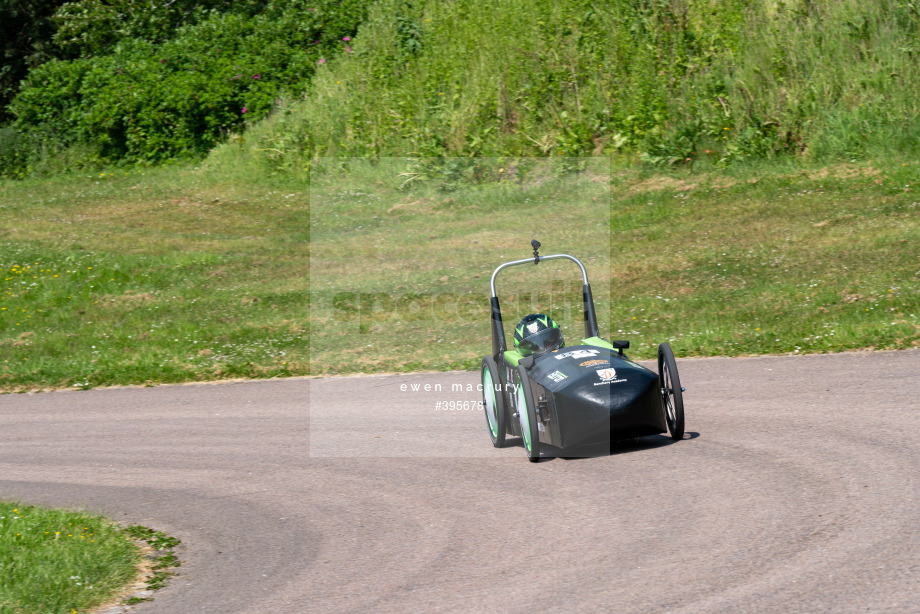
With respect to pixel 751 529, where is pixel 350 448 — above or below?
below

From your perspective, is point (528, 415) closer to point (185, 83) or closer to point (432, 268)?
point (432, 268)

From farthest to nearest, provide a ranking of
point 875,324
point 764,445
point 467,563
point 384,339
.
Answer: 1. point 384,339
2. point 875,324
3. point 764,445
4. point 467,563

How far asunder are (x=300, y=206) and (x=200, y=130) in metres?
7.40

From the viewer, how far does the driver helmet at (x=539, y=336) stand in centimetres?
906

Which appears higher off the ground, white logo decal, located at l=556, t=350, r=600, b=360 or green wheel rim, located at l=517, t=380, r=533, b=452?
white logo decal, located at l=556, t=350, r=600, b=360

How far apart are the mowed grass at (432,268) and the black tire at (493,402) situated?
3797 millimetres

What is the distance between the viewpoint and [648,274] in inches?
669

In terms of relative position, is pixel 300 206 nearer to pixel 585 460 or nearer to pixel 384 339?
pixel 384 339

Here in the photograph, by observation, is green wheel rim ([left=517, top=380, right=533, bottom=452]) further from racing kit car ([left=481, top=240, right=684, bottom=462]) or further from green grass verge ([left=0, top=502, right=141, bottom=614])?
green grass verge ([left=0, top=502, right=141, bottom=614])

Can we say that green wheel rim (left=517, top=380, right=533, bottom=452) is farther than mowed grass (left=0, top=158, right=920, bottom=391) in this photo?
No

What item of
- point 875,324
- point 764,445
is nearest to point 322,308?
point 875,324

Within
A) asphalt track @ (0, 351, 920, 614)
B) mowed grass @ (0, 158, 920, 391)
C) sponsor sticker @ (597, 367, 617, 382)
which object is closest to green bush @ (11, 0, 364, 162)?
mowed grass @ (0, 158, 920, 391)

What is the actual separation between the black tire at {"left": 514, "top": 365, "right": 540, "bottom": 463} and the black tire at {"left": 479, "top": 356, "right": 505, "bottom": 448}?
32cm

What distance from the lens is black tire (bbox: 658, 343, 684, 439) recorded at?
8.30 m
